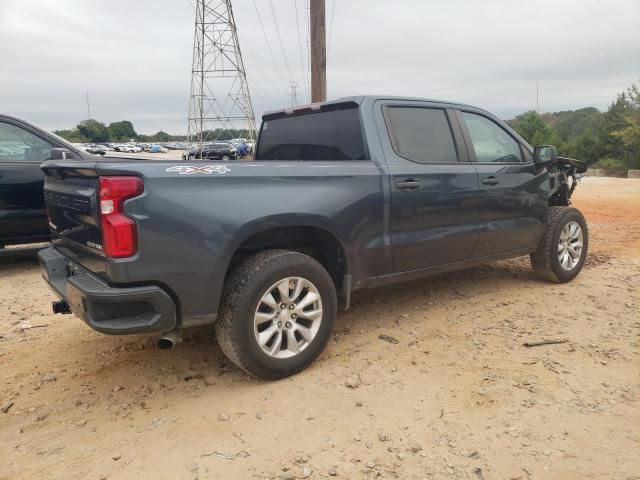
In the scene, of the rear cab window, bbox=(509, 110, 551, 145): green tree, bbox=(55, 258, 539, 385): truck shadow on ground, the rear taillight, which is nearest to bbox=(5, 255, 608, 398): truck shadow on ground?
bbox=(55, 258, 539, 385): truck shadow on ground

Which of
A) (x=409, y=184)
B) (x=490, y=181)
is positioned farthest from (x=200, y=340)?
(x=490, y=181)

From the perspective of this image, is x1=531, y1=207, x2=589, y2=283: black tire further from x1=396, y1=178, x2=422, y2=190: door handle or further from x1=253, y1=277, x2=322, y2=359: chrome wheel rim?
x1=253, y1=277, x2=322, y2=359: chrome wheel rim

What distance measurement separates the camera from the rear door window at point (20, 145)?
19.6ft

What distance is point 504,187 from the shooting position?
4.69 m

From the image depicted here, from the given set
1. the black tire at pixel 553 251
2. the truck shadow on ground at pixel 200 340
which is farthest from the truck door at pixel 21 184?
the black tire at pixel 553 251

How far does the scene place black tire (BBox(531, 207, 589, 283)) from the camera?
5.23 m

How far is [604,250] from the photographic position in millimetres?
7012

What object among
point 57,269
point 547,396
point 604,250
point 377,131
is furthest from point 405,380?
point 604,250

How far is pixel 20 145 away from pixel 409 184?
467 cm

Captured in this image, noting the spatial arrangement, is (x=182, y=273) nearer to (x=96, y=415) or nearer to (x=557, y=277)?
(x=96, y=415)

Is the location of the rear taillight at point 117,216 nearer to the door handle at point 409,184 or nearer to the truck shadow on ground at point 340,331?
the truck shadow on ground at point 340,331

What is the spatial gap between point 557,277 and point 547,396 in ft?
8.38

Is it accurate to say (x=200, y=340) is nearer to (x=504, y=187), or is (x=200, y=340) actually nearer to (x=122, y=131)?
(x=504, y=187)

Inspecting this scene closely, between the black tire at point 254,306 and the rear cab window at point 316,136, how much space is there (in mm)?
1055
